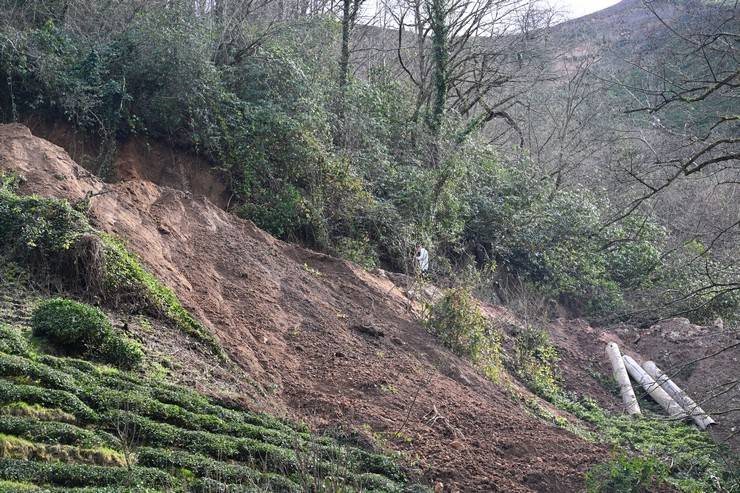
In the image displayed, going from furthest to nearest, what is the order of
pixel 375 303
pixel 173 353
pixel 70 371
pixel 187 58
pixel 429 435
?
pixel 187 58 → pixel 375 303 → pixel 429 435 → pixel 173 353 → pixel 70 371

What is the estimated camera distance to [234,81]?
1562 cm

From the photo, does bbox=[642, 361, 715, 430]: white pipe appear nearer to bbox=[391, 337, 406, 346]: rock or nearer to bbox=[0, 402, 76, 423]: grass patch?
bbox=[391, 337, 406, 346]: rock

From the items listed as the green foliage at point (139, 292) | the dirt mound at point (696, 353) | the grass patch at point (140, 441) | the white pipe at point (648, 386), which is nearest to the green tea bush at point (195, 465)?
the grass patch at point (140, 441)

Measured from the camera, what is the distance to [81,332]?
7.14 metres

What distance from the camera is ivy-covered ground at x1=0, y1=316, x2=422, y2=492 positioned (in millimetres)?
5363

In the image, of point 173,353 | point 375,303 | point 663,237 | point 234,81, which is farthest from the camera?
point 663,237

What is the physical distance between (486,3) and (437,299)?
10.8 m

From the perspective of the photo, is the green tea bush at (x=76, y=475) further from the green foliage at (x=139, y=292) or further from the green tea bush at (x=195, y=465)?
the green foliage at (x=139, y=292)

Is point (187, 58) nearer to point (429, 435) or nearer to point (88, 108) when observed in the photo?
point (88, 108)

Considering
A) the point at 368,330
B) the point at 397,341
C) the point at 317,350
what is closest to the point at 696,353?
the point at 397,341

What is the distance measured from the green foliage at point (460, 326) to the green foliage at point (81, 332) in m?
5.69

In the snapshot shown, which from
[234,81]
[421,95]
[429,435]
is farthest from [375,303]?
[421,95]

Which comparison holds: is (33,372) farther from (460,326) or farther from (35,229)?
(460,326)

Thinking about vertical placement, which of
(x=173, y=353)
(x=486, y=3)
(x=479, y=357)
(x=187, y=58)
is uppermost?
(x=486, y=3)
